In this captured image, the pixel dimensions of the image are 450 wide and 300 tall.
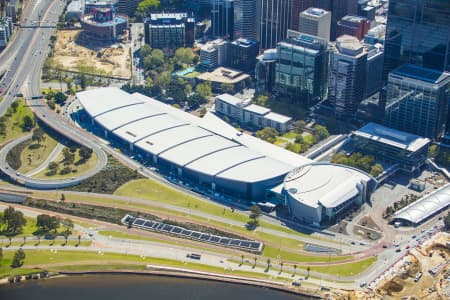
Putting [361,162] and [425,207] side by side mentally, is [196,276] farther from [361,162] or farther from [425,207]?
[361,162]

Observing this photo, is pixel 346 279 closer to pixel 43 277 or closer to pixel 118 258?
pixel 118 258

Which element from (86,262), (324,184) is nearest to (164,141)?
(324,184)

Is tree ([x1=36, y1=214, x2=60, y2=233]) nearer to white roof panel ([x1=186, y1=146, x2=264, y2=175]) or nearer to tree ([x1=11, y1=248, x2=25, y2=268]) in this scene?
tree ([x1=11, y1=248, x2=25, y2=268])

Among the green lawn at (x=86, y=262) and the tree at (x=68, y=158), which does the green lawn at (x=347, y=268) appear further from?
the tree at (x=68, y=158)

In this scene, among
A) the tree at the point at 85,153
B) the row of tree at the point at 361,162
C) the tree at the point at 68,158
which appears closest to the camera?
the row of tree at the point at 361,162

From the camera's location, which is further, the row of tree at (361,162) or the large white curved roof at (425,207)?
the row of tree at (361,162)

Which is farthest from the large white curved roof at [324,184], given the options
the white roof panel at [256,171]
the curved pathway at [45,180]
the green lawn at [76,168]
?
the green lawn at [76,168]

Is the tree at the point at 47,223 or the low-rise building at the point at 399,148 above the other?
the low-rise building at the point at 399,148
